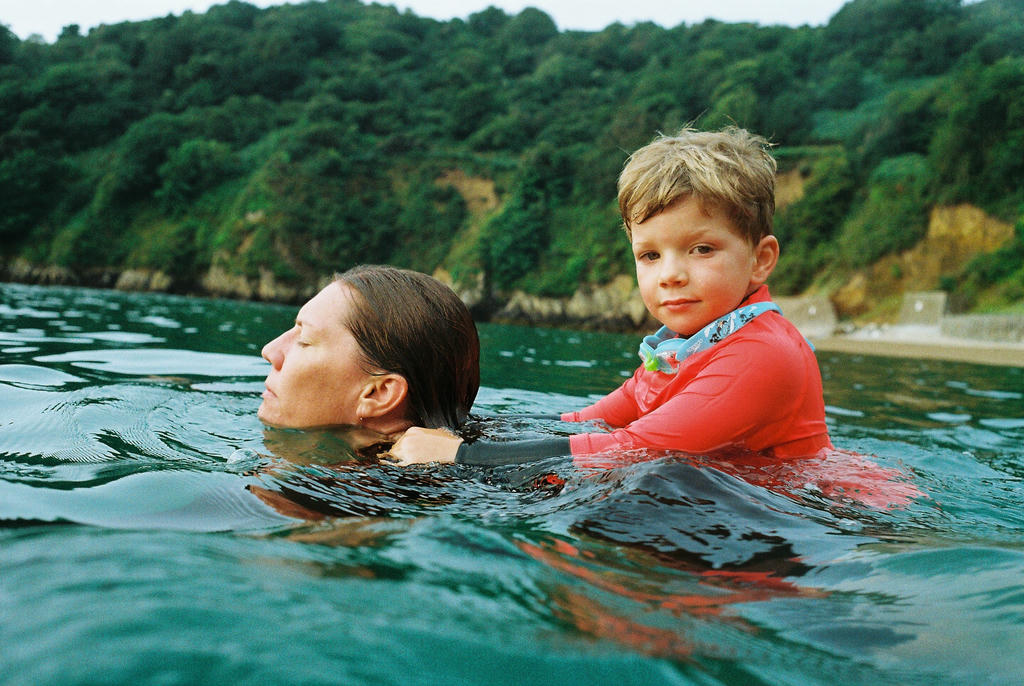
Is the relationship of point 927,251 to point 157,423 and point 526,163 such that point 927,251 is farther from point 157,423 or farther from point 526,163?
point 157,423

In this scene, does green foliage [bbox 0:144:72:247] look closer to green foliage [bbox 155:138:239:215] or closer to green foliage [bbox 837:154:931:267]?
green foliage [bbox 155:138:239:215]

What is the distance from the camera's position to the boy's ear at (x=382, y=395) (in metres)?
2.72

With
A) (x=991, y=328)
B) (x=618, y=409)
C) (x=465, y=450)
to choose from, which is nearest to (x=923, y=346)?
(x=991, y=328)

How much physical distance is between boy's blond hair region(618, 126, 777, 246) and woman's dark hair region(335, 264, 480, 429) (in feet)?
2.66

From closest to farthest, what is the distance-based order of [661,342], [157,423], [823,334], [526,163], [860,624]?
[860,624] < [661,342] < [157,423] < [823,334] < [526,163]

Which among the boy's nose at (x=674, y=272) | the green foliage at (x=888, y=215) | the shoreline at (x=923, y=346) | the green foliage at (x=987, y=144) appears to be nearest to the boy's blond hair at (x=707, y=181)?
the boy's nose at (x=674, y=272)

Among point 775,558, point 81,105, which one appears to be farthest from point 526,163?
point 775,558

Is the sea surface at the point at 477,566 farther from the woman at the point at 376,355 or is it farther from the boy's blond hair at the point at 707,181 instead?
the boy's blond hair at the point at 707,181

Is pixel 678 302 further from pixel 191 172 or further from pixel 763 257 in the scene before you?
pixel 191 172

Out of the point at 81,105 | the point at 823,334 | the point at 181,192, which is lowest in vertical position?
the point at 823,334

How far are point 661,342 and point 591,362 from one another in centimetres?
723

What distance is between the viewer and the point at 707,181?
263 cm

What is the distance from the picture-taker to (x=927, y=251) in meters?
28.7

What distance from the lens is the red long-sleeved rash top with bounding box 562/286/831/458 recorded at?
2.43 metres
